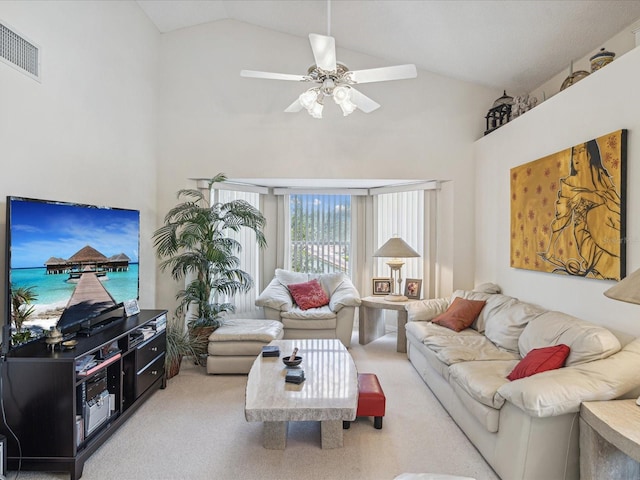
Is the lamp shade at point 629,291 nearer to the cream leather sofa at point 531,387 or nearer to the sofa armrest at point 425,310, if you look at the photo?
the cream leather sofa at point 531,387

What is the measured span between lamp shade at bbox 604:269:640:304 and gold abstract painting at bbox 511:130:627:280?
1.20 m

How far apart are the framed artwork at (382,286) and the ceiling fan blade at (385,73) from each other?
3077 millimetres

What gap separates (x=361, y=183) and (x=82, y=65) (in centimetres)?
323

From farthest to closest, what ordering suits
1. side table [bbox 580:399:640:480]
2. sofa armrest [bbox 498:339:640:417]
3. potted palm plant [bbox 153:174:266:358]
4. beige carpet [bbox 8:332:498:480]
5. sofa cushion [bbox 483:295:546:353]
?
1. potted palm plant [bbox 153:174:266:358]
2. sofa cushion [bbox 483:295:546:353]
3. beige carpet [bbox 8:332:498:480]
4. sofa armrest [bbox 498:339:640:417]
5. side table [bbox 580:399:640:480]

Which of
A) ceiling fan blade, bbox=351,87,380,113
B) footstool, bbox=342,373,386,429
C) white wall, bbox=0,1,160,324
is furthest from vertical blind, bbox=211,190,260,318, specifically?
footstool, bbox=342,373,386,429

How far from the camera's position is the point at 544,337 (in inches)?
106

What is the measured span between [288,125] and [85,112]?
2.17 metres

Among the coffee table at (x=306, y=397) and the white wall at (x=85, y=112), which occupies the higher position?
the white wall at (x=85, y=112)

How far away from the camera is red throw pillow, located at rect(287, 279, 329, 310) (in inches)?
190

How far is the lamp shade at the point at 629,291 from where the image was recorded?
4.55ft

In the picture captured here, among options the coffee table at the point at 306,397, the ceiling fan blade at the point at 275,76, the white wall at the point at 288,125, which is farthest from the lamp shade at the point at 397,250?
the ceiling fan blade at the point at 275,76

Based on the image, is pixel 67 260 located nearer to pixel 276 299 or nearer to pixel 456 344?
pixel 276 299

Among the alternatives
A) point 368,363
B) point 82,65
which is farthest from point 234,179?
point 368,363

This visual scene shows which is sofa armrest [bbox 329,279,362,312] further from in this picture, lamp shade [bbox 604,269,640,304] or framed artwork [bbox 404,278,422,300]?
lamp shade [bbox 604,269,640,304]
